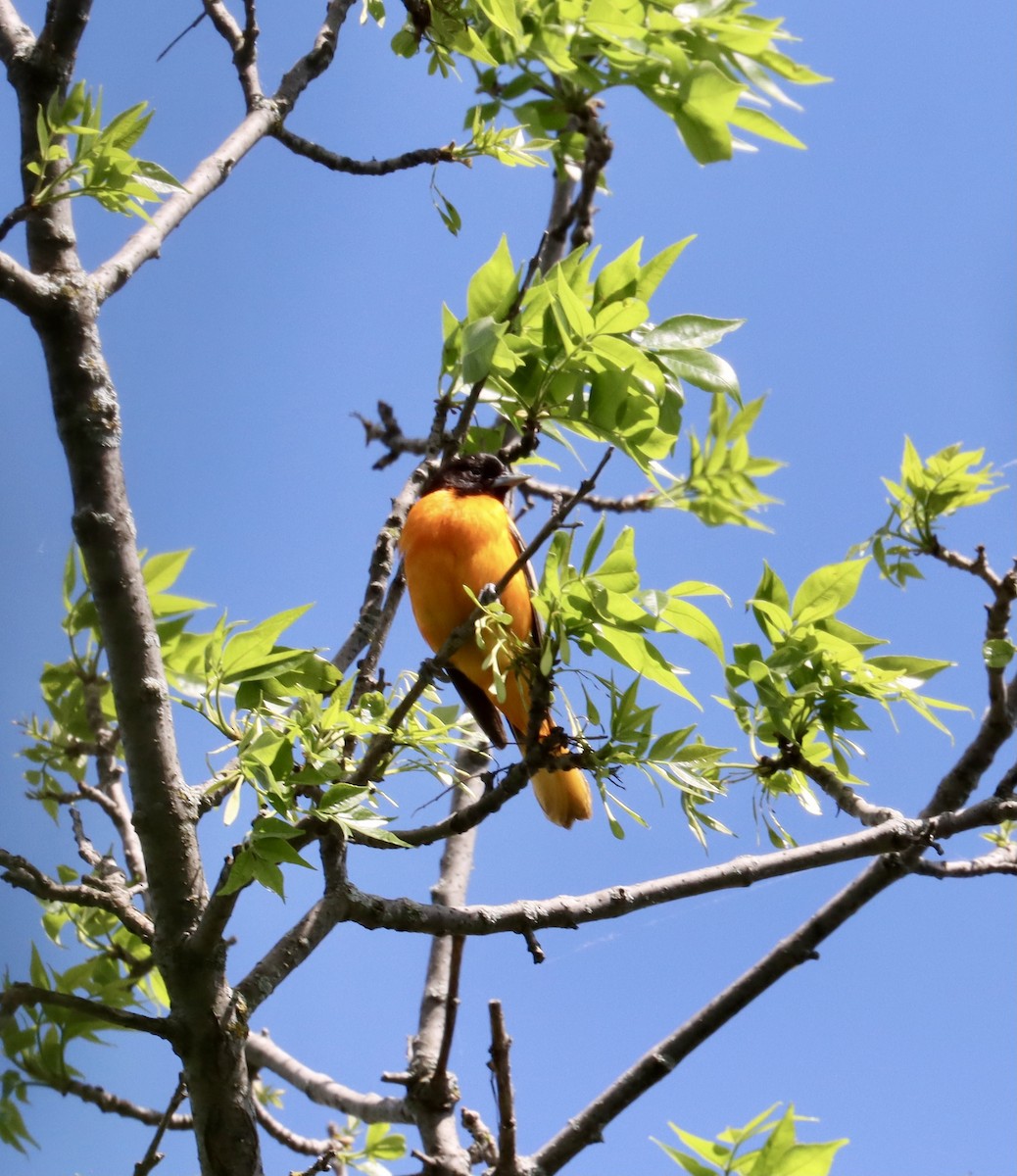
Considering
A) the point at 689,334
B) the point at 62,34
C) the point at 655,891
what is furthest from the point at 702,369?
the point at 62,34

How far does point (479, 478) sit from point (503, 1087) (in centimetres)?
168

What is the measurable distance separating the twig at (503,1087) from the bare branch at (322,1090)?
68 cm

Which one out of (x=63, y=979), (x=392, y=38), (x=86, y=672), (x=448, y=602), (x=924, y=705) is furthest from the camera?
(x=448, y=602)

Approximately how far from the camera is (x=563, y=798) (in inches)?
116

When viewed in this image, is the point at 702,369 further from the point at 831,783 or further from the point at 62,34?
the point at 62,34

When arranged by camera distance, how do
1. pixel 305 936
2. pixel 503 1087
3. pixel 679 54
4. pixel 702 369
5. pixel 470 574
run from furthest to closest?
pixel 470 574 → pixel 503 1087 → pixel 305 936 → pixel 702 369 → pixel 679 54

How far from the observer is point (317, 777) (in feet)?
5.37

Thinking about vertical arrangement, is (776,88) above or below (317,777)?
above

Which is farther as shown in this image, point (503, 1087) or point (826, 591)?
point (503, 1087)

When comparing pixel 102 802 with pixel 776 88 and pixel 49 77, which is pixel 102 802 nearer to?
pixel 49 77

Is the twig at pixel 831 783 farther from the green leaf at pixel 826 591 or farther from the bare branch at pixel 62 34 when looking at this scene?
the bare branch at pixel 62 34

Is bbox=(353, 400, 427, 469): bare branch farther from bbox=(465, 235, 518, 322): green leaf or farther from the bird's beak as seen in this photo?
bbox=(465, 235, 518, 322): green leaf

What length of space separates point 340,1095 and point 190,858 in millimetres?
1741

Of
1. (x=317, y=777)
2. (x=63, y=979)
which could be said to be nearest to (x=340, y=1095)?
(x=63, y=979)
